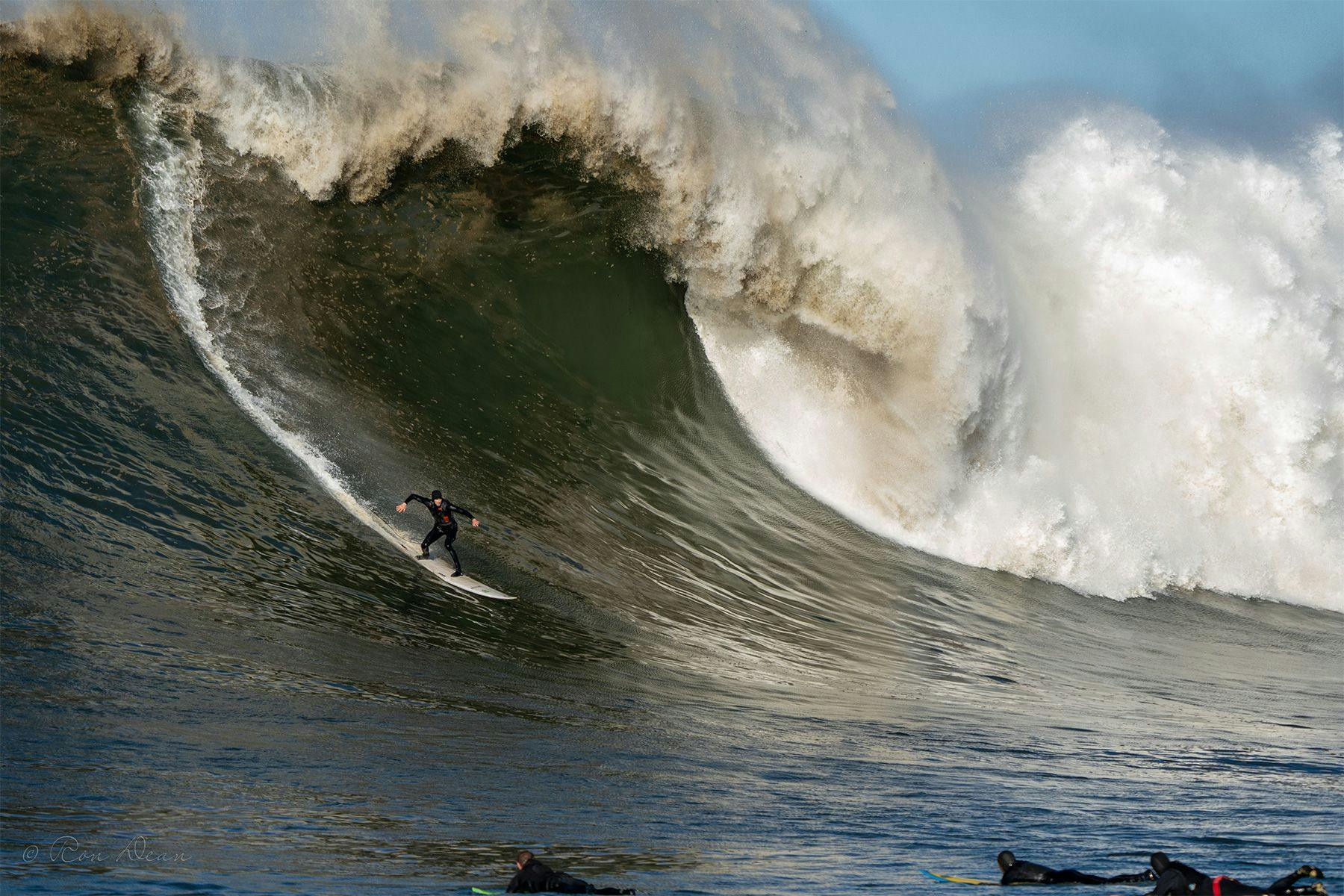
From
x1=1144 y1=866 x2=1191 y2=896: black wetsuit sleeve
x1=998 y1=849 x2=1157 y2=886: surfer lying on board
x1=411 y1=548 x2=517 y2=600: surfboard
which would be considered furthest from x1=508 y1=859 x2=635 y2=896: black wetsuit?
x1=411 y1=548 x2=517 y2=600: surfboard

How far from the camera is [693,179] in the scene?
1205 centimetres

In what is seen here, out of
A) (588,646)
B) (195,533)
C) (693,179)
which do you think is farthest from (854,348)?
(195,533)

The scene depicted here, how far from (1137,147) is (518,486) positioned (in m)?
9.71

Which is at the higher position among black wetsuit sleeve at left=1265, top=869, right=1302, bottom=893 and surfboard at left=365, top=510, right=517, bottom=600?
surfboard at left=365, top=510, right=517, bottom=600

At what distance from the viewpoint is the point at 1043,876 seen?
4375mm

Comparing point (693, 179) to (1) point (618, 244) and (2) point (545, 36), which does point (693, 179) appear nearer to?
(1) point (618, 244)

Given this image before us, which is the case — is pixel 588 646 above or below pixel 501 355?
below

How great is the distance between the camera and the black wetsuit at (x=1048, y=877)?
4375 millimetres

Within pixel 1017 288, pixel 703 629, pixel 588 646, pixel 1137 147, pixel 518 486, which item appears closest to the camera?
pixel 588 646

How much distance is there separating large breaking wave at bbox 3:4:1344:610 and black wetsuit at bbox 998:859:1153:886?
6.69 metres

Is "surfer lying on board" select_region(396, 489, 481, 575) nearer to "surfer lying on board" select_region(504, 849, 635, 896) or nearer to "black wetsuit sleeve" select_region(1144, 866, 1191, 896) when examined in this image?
"surfer lying on board" select_region(504, 849, 635, 896)

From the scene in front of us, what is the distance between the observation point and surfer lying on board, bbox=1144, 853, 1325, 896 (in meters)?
3.94

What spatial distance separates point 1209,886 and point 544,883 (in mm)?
2097

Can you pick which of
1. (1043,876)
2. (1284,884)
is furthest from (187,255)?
(1284,884)
